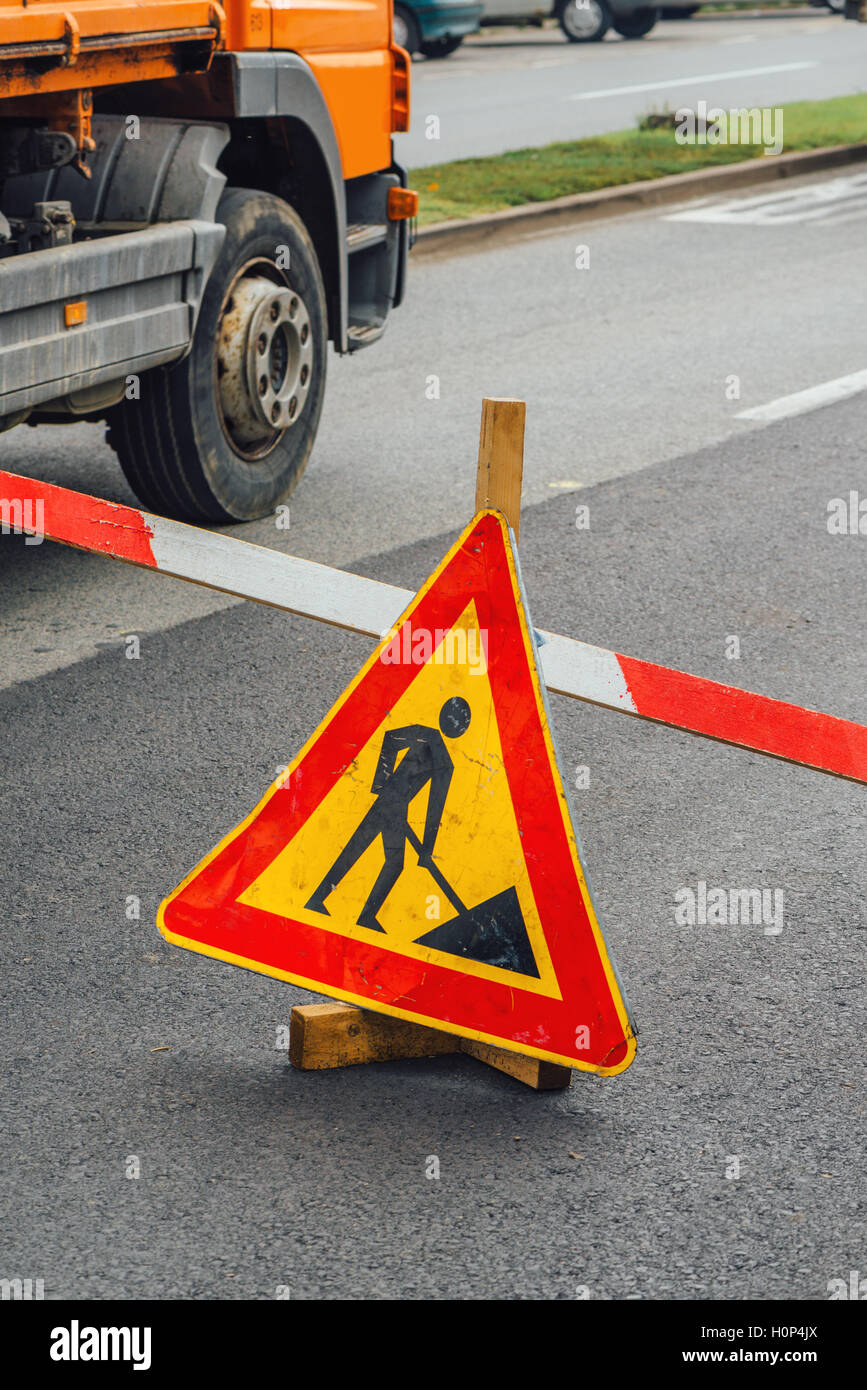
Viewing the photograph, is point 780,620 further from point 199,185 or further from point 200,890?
point 200,890

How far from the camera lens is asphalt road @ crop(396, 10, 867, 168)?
761 inches

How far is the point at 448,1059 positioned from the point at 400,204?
4866 millimetres

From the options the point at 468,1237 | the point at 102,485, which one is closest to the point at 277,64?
the point at 102,485

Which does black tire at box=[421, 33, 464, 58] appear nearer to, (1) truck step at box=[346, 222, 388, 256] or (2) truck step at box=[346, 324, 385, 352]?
(1) truck step at box=[346, 222, 388, 256]

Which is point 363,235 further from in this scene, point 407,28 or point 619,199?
point 407,28

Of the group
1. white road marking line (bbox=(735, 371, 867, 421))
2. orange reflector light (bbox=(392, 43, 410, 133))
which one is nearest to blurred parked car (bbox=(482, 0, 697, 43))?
white road marking line (bbox=(735, 371, 867, 421))

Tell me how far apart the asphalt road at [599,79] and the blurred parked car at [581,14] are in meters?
0.27

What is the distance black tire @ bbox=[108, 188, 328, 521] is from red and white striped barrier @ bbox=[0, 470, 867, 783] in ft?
9.36

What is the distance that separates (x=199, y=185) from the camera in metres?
5.93

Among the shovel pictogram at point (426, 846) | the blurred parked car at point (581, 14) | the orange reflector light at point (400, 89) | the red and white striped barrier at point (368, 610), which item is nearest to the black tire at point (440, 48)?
the blurred parked car at point (581, 14)

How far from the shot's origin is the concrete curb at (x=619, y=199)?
13188 millimetres

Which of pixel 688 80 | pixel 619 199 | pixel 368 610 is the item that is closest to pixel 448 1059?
pixel 368 610
